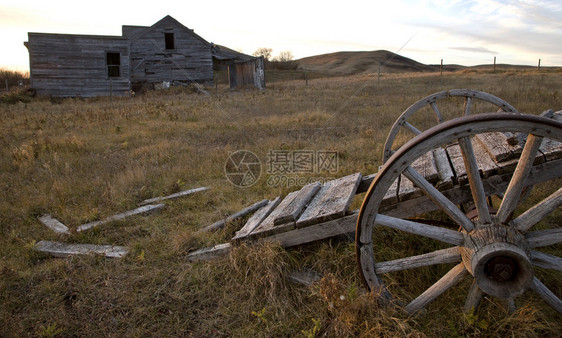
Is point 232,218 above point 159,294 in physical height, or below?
above

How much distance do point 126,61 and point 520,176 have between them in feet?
72.5

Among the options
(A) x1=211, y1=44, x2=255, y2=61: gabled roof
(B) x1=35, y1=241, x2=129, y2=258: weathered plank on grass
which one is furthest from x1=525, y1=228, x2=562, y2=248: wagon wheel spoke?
(A) x1=211, y1=44, x2=255, y2=61: gabled roof

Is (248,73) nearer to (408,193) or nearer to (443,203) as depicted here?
(408,193)

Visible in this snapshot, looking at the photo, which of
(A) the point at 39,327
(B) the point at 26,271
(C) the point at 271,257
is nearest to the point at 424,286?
(C) the point at 271,257

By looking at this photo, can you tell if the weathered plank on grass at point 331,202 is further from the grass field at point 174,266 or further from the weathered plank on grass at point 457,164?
the weathered plank on grass at point 457,164

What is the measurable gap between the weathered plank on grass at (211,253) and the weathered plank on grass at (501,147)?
2252 mm

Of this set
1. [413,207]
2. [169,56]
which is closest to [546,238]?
[413,207]

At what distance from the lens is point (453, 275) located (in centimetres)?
223

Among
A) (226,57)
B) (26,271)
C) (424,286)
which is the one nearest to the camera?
(424,286)

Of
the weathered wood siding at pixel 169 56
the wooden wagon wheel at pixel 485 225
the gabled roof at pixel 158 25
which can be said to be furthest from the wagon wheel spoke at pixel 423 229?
the gabled roof at pixel 158 25

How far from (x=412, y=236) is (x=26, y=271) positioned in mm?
3541

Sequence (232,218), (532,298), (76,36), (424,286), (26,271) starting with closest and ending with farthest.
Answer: (532,298) < (424,286) < (26,271) < (232,218) < (76,36)

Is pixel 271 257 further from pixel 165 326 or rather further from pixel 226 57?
pixel 226 57

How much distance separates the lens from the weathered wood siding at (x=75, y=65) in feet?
62.3
